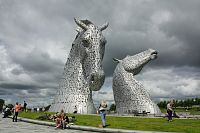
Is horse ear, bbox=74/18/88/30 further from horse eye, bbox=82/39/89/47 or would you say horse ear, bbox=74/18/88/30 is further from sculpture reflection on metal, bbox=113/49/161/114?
sculpture reflection on metal, bbox=113/49/161/114

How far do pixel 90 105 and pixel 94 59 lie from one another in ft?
13.9

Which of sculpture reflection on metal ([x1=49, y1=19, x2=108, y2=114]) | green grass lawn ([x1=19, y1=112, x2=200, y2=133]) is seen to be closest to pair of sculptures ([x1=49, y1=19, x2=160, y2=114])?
sculpture reflection on metal ([x1=49, y1=19, x2=108, y2=114])

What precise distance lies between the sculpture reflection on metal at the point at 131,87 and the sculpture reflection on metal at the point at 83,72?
15.5 feet

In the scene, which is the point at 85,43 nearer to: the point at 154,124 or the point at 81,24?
the point at 81,24

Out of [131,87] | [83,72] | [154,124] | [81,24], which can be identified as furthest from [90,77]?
[154,124]

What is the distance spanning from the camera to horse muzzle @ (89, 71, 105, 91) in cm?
1997

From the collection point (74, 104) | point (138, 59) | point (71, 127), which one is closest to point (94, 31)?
point (74, 104)

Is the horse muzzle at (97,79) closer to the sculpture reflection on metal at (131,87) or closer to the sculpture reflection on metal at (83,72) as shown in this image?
the sculpture reflection on metal at (83,72)

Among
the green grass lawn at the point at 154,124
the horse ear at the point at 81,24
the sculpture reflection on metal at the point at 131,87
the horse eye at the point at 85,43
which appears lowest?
the green grass lawn at the point at 154,124

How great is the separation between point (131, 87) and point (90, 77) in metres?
6.91

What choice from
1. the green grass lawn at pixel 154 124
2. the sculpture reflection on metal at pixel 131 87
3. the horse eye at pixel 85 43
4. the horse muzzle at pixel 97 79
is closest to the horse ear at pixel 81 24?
the horse eye at pixel 85 43

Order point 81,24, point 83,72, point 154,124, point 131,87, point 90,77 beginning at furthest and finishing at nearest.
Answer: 1. point 131,87
2. point 83,72
3. point 81,24
4. point 90,77
5. point 154,124

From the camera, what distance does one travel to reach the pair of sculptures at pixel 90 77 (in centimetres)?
2084

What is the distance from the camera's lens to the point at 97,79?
2012cm
